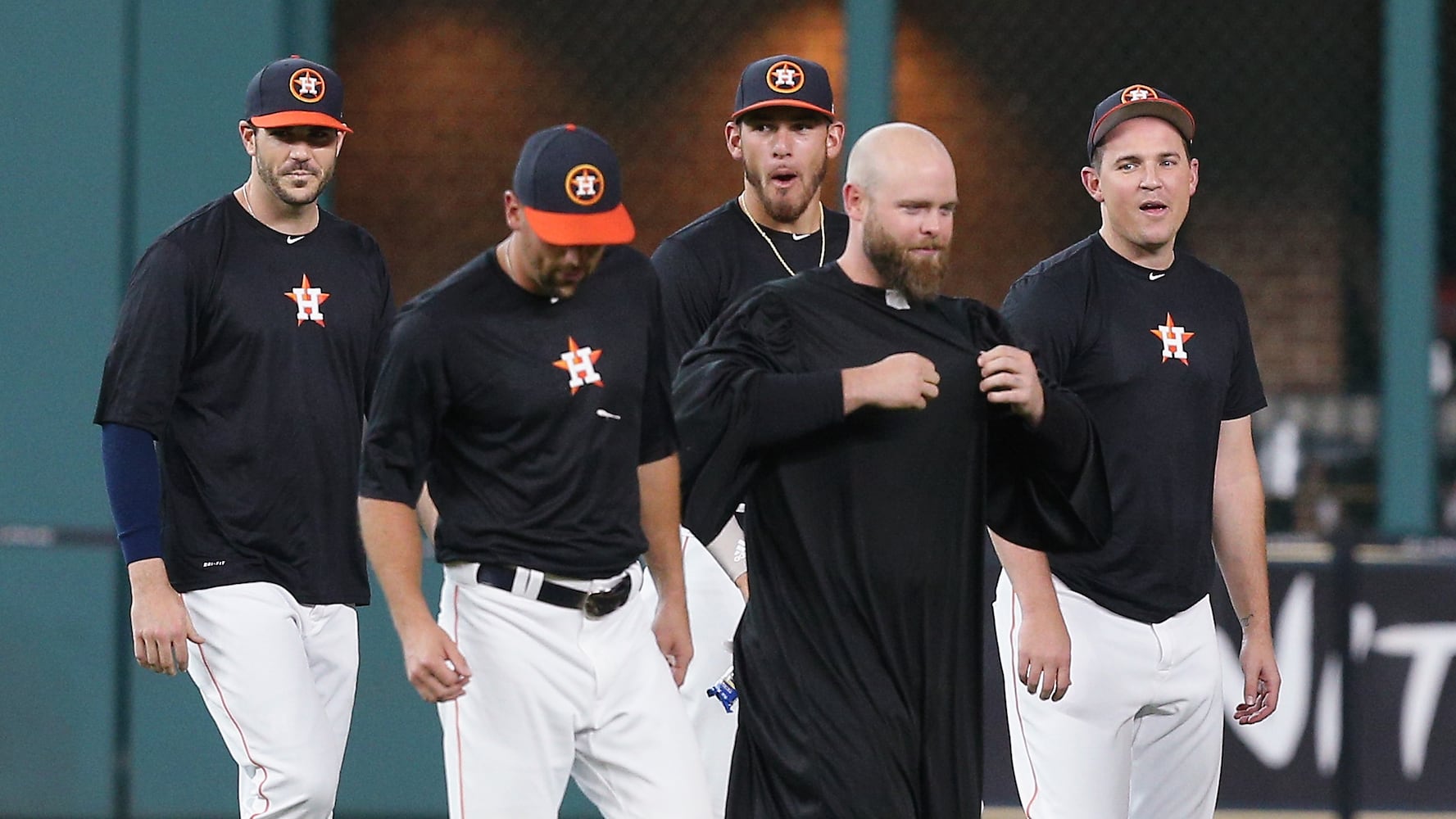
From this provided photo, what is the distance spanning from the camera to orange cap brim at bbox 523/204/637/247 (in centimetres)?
393

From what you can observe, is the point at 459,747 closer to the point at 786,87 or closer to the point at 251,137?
the point at 251,137

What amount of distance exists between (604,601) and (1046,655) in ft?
3.02

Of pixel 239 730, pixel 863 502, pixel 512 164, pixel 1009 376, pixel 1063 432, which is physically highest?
pixel 512 164

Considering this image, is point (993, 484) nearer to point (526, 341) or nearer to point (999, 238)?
point (526, 341)

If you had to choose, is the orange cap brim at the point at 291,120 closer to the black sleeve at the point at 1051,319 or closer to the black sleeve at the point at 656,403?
the black sleeve at the point at 656,403

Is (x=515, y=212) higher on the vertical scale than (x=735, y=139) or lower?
lower

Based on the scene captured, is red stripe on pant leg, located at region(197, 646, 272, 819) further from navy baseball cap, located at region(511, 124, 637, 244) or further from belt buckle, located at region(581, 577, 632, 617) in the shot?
navy baseball cap, located at region(511, 124, 637, 244)

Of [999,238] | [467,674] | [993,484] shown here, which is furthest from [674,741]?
[999,238]

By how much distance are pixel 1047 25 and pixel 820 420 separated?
580cm

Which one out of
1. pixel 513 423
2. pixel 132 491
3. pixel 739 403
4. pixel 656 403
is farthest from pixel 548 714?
pixel 132 491

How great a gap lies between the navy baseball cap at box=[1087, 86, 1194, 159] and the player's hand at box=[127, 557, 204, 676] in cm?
240

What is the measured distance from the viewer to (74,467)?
25.0 feet

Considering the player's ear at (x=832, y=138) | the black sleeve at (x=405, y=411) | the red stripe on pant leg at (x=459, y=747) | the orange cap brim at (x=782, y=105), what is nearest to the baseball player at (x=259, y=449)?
the red stripe on pant leg at (x=459, y=747)

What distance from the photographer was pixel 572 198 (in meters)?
3.95
